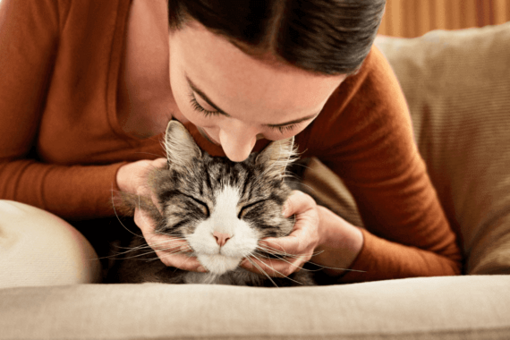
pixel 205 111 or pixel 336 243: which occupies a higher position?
pixel 205 111

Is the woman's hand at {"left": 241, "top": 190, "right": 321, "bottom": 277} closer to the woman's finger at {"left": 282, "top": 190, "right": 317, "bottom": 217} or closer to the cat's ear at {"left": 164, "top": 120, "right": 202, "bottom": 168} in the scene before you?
the woman's finger at {"left": 282, "top": 190, "right": 317, "bottom": 217}

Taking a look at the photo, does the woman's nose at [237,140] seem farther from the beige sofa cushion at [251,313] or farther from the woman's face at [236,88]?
the beige sofa cushion at [251,313]

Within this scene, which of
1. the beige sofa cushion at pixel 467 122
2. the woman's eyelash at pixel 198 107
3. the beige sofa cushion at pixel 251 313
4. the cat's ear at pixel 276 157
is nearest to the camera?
the beige sofa cushion at pixel 251 313

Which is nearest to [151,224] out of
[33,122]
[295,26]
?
[33,122]

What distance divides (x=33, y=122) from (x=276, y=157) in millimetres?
574

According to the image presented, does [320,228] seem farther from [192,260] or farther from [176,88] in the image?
[176,88]

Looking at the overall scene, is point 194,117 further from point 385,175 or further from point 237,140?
point 385,175

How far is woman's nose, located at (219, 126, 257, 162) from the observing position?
540 mm

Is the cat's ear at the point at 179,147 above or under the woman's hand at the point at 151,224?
above

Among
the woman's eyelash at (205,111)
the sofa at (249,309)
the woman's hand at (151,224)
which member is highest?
the woman's eyelash at (205,111)

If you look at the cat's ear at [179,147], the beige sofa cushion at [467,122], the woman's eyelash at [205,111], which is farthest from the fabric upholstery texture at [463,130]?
the woman's eyelash at [205,111]

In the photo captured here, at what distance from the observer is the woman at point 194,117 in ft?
1.58

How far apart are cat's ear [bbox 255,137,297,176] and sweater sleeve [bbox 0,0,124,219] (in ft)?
1.12

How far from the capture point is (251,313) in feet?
1.35
